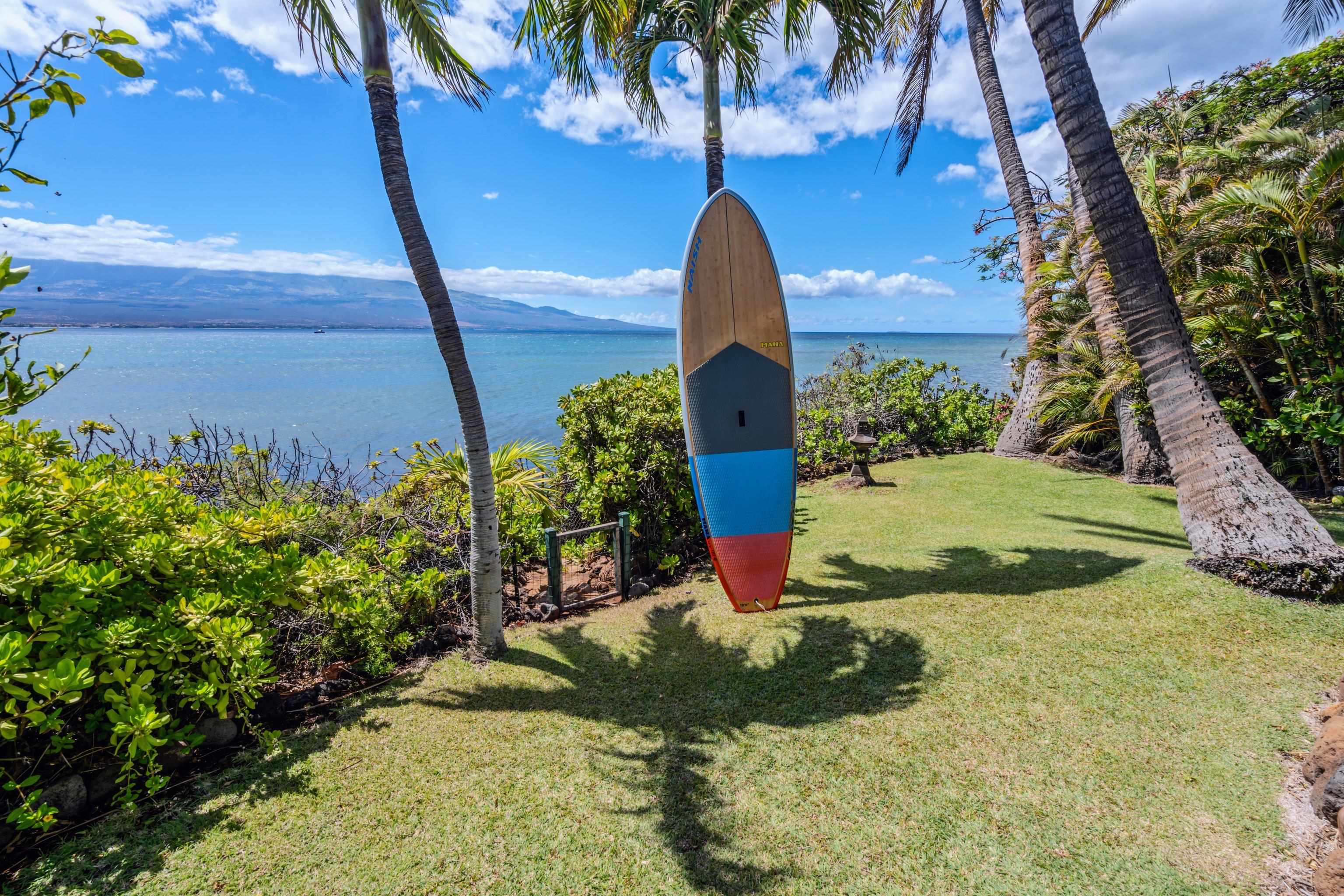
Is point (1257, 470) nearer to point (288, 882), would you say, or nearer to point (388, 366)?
point (288, 882)

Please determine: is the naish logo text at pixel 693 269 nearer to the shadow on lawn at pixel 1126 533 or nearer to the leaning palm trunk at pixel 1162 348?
the leaning palm trunk at pixel 1162 348

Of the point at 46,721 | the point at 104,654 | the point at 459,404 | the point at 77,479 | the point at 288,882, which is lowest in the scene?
the point at 288,882

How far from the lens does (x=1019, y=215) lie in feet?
33.5

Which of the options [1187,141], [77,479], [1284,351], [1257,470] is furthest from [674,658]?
[1187,141]

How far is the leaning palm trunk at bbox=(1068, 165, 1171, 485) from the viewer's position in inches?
301

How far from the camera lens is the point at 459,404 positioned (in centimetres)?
389

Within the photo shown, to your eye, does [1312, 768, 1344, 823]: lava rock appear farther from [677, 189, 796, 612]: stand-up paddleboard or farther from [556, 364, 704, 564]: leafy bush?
[556, 364, 704, 564]: leafy bush

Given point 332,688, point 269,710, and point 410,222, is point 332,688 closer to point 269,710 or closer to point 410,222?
point 269,710

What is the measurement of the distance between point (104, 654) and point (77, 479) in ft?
2.99


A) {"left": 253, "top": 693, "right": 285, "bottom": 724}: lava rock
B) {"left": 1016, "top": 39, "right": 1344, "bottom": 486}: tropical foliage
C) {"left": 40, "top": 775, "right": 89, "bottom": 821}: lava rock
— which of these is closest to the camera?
{"left": 40, "top": 775, "right": 89, "bottom": 821}: lava rock

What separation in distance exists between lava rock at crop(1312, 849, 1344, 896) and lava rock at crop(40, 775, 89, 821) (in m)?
5.00

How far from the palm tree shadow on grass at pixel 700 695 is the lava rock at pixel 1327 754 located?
167cm

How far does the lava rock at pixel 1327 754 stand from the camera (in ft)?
7.97

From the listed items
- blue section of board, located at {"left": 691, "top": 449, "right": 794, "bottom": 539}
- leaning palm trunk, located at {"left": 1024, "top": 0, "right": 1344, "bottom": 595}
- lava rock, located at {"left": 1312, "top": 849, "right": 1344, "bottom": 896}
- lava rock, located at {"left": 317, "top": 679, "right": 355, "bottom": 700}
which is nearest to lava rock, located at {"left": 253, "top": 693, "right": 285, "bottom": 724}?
lava rock, located at {"left": 317, "top": 679, "right": 355, "bottom": 700}
